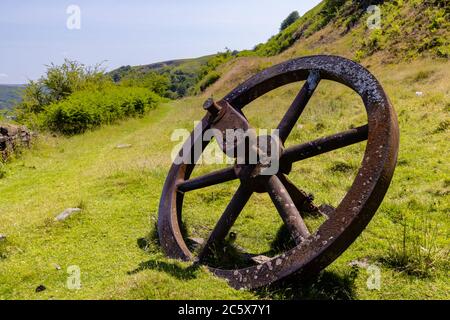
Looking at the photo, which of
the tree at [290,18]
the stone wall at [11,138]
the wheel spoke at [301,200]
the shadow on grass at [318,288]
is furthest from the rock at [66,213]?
the tree at [290,18]

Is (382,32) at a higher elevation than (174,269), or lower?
higher

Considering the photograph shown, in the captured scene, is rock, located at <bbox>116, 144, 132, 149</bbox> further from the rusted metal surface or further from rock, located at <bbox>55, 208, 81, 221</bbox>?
the rusted metal surface

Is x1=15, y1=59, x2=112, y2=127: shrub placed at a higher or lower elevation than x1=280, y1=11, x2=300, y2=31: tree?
lower

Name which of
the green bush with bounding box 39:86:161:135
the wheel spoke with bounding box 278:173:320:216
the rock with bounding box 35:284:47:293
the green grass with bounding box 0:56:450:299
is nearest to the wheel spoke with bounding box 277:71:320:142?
the wheel spoke with bounding box 278:173:320:216

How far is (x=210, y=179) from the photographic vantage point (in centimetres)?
441

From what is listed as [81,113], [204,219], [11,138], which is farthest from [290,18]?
[204,219]

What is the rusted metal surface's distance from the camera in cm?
305

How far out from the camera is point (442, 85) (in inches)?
428

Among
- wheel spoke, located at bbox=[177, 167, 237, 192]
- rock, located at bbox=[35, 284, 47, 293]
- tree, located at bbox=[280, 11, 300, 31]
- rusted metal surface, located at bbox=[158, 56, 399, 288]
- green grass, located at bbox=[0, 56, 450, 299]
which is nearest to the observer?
rusted metal surface, located at bbox=[158, 56, 399, 288]

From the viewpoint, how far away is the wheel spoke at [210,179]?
167 inches

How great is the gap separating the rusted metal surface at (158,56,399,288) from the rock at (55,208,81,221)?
6.66 feet

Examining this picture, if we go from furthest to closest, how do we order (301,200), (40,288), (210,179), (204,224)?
(204,224)
(301,200)
(210,179)
(40,288)

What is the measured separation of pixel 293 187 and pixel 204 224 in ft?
4.66

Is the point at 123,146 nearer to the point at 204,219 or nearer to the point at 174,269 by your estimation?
the point at 204,219
